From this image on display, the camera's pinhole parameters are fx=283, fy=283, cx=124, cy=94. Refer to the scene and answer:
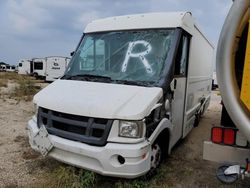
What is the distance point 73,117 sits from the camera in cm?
357

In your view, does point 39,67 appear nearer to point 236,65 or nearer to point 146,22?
point 146,22

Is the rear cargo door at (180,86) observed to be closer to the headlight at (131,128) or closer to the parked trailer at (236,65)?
the headlight at (131,128)

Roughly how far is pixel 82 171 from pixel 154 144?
3.37 ft

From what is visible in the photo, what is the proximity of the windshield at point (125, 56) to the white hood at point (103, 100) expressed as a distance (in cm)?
30

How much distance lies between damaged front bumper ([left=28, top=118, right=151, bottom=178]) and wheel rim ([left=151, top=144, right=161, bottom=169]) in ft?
1.06

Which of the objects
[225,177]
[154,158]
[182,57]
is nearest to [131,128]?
[154,158]

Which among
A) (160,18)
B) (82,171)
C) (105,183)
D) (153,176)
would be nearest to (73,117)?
(82,171)

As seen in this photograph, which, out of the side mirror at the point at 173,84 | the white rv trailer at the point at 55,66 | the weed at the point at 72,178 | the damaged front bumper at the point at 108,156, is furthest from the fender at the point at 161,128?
the white rv trailer at the point at 55,66

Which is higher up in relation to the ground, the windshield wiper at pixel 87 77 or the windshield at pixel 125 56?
the windshield at pixel 125 56

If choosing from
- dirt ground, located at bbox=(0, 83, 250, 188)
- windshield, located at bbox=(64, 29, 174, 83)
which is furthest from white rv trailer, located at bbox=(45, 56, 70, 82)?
windshield, located at bbox=(64, 29, 174, 83)

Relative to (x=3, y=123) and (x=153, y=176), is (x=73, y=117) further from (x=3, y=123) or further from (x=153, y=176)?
(x=3, y=123)

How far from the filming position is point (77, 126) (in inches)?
139

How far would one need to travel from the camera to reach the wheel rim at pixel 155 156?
3.84 metres

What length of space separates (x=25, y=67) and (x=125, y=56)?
122ft
